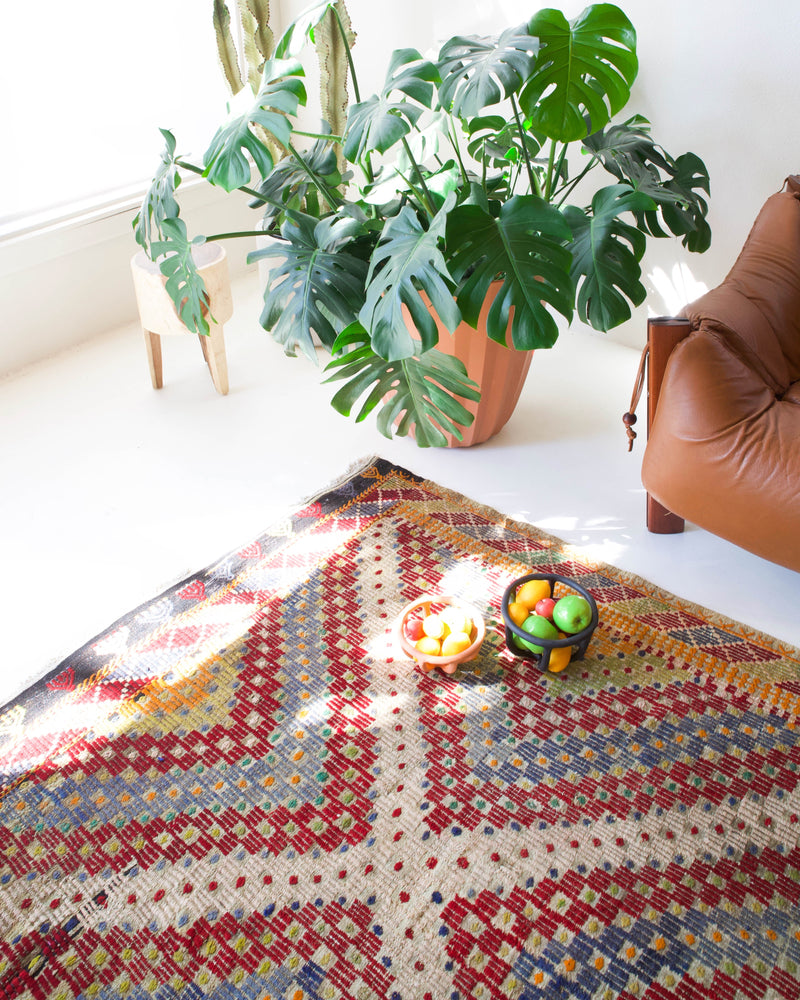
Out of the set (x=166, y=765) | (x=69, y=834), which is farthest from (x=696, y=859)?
(x=69, y=834)

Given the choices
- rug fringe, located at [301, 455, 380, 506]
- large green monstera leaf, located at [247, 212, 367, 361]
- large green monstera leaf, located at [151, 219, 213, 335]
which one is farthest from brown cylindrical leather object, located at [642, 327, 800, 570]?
large green monstera leaf, located at [151, 219, 213, 335]

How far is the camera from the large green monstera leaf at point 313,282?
1.75 m

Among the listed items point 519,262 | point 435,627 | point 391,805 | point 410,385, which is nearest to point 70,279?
point 410,385

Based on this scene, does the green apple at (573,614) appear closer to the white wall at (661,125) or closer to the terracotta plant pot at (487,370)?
the terracotta plant pot at (487,370)

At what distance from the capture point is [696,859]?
4.40 ft

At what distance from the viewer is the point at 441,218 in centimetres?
154

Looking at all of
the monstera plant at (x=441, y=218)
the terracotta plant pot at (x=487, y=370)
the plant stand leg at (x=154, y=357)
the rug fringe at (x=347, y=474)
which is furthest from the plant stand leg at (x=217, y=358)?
the terracotta plant pot at (x=487, y=370)

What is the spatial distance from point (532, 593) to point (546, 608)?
0.18 ft

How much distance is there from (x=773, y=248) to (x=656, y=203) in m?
0.36

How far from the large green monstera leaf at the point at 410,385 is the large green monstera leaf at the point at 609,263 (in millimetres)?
318

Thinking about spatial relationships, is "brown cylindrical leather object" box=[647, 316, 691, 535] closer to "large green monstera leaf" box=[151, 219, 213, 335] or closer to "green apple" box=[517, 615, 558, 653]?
"green apple" box=[517, 615, 558, 653]

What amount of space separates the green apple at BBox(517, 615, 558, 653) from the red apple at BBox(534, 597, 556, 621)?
2 cm

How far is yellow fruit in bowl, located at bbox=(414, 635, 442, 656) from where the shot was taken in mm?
1645

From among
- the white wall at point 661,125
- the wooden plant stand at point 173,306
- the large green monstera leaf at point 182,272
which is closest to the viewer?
the large green monstera leaf at point 182,272
